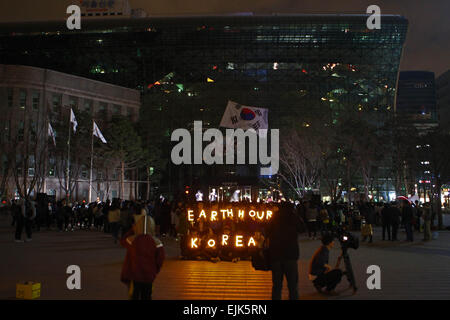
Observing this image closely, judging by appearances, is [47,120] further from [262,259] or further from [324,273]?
[262,259]

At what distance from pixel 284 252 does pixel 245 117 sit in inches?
805

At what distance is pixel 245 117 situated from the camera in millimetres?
26719

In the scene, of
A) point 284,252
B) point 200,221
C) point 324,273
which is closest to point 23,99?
point 200,221

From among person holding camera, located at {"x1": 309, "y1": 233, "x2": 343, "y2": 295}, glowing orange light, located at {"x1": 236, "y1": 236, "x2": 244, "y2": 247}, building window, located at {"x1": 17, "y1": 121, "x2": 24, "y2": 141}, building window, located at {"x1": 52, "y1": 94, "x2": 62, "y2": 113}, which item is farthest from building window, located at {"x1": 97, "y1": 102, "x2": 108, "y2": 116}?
person holding camera, located at {"x1": 309, "y1": 233, "x2": 343, "y2": 295}

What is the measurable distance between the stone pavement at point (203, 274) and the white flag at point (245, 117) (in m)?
12.1

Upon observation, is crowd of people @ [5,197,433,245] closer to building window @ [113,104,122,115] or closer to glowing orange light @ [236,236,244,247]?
glowing orange light @ [236,236,244,247]

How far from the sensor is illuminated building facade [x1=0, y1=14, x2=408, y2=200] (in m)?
62.4

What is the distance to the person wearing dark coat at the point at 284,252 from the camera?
6707 mm

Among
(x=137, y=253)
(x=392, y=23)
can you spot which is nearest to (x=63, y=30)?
(x=392, y=23)

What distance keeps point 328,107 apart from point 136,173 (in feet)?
94.0

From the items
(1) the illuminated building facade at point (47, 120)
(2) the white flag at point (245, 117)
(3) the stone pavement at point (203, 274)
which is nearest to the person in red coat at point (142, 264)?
(3) the stone pavement at point (203, 274)

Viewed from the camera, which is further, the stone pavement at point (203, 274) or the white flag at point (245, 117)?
the white flag at point (245, 117)

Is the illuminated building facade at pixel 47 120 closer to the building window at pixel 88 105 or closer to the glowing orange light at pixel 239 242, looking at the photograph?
the building window at pixel 88 105

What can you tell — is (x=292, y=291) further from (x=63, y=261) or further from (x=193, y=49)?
(x=193, y=49)
